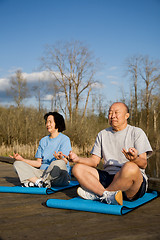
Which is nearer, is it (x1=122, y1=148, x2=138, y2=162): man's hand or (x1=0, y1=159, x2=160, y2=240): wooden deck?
(x1=0, y1=159, x2=160, y2=240): wooden deck

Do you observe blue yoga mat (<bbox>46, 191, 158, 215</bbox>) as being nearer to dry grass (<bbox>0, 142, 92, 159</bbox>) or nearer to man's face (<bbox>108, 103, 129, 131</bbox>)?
man's face (<bbox>108, 103, 129, 131</bbox>)

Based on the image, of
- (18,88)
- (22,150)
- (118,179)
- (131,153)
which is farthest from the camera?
(18,88)

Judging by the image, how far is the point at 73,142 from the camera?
1237cm

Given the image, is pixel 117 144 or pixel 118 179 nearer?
pixel 118 179

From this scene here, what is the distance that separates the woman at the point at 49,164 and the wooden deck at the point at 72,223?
697 mm

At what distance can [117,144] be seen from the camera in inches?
122

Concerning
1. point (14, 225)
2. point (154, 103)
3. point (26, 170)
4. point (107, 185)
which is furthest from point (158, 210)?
point (154, 103)

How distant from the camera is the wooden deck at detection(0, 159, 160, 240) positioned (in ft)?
6.37

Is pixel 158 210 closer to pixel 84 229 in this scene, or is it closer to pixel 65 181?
pixel 84 229

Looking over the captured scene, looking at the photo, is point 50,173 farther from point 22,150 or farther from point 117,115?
point 22,150

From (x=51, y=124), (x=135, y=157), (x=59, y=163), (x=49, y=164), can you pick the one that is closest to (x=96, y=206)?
(x=135, y=157)

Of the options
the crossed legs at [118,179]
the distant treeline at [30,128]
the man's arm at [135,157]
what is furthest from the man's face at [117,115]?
the distant treeline at [30,128]

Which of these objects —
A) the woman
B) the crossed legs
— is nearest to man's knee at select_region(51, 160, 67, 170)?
the woman

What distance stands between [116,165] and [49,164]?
1298 mm
